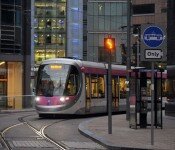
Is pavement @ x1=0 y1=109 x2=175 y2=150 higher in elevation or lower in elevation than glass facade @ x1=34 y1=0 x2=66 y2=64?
lower

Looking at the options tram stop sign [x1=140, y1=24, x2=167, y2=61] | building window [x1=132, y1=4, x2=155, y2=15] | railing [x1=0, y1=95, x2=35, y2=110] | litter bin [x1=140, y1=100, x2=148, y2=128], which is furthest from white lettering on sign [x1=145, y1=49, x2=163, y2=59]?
building window [x1=132, y1=4, x2=155, y2=15]

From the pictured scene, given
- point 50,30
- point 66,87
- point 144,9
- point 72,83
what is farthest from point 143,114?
point 50,30

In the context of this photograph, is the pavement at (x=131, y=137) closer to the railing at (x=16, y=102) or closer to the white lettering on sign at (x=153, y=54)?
the white lettering on sign at (x=153, y=54)

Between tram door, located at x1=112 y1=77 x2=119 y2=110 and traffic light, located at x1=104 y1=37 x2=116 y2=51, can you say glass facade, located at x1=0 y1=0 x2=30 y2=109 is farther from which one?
traffic light, located at x1=104 y1=37 x2=116 y2=51

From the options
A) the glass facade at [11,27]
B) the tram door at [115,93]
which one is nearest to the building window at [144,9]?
the glass facade at [11,27]

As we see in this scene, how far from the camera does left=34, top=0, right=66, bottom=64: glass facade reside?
117938 millimetres

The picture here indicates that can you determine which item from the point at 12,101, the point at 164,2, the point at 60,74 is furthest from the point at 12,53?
the point at 164,2

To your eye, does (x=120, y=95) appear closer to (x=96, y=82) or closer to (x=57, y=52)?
(x=96, y=82)

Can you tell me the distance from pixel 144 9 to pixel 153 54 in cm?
8112

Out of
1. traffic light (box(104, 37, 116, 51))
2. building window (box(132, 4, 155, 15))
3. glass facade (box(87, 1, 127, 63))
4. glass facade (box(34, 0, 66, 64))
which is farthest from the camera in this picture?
glass facade (box(34, 0, 66, 64))

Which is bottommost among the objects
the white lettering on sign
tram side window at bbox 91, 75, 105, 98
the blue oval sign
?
tram side window at bbox 91, 75, 105, 98

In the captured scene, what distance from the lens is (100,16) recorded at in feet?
384

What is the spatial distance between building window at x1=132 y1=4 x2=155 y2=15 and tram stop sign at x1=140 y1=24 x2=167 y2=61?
8016 cm

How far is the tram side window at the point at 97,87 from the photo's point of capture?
34544 millimetres
